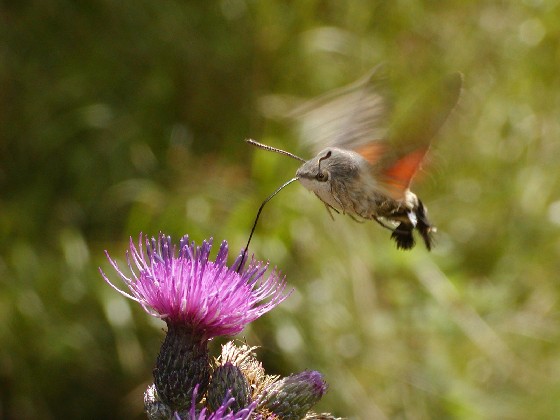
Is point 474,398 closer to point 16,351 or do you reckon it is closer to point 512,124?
point 512,124

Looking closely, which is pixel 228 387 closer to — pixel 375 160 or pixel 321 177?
pixel 321 177

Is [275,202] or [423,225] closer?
[423,225]

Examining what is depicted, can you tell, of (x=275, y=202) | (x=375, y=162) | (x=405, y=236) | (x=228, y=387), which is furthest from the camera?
(x=275, y=202)

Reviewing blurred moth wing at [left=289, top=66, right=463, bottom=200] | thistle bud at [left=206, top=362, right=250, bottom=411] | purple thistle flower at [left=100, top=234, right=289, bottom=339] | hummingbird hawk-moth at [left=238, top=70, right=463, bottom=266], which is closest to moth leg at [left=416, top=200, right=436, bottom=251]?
hummingbird hawk-moth at [left=238, top=70, right=463, bottom=266]

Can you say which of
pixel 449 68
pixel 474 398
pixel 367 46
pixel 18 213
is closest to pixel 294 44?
pixel 367 46

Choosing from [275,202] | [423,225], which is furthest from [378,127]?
[275,202]

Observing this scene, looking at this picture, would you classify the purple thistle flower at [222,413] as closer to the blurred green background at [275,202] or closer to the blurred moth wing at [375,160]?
the blurred moth wing at [375,160]
